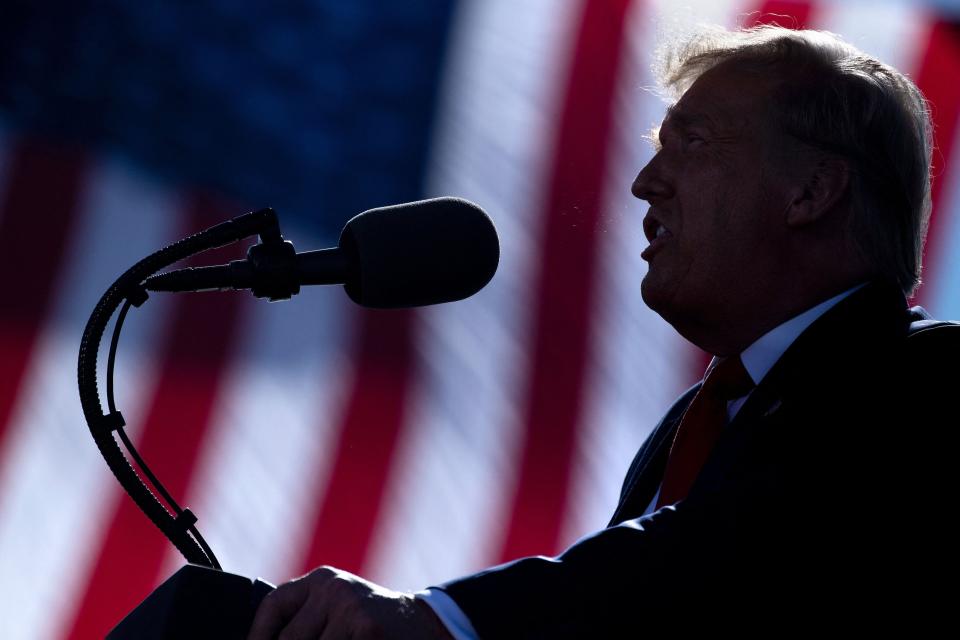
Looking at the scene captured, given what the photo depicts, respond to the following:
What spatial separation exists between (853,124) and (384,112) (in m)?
1.79

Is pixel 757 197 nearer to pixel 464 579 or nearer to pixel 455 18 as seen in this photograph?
pixel 464 579

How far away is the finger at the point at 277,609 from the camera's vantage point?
87cm

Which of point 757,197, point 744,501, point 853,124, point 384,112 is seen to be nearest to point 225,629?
point 744,501

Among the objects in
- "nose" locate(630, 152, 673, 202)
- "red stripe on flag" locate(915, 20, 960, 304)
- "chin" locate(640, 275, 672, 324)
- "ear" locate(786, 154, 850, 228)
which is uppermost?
"red stripe on flag" locate(915, 20, 960, 304)

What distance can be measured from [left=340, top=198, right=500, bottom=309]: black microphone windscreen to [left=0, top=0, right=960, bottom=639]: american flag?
5.54 ft

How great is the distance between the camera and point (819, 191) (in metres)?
1.55

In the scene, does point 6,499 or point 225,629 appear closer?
point 225,629

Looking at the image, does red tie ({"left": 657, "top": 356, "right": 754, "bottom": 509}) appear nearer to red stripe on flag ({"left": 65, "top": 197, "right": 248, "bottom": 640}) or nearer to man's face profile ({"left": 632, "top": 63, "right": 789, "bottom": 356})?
man's face profile ({"left": 632, "top": 63, "right": 789, "bottom": 356})

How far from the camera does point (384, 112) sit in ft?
10.4

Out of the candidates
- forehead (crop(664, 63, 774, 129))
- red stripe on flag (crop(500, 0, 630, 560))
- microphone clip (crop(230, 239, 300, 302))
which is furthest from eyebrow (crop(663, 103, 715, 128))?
red stripe on flag (crop(500, 0, 630, 560))

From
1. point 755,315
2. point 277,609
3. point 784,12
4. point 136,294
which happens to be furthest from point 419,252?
point 784,12

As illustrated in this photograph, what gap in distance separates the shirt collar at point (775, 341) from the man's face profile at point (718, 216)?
100 mm

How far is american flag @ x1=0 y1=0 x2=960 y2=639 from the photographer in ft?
8.90

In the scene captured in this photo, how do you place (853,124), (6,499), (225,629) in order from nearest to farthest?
(225,629) < (853,124) < (6,499)
